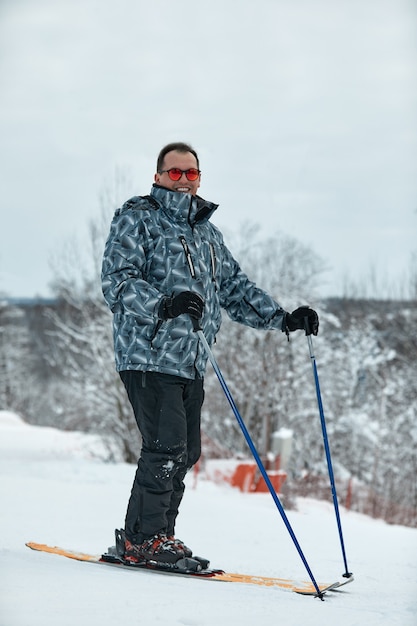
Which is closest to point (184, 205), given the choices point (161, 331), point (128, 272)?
point (128, 272)

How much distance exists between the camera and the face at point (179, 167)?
9.40 feet

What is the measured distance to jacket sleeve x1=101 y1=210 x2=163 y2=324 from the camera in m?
2.50

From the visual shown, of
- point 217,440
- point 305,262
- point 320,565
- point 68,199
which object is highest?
point 305,262

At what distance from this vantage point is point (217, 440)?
15.8m

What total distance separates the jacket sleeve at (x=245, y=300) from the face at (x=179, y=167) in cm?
32

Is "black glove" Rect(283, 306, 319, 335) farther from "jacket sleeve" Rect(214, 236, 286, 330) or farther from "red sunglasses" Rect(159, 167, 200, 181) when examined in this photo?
"red sunglasses" Rect(159, 167, 200, 181)

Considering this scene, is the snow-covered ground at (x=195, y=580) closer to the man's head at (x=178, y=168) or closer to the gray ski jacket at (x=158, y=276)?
the gray ski jacket at (x=158, y=276)

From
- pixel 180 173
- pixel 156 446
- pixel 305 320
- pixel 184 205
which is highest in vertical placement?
pixel 180 173

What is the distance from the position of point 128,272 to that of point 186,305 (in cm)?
32

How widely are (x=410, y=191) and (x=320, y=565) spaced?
1851 mm

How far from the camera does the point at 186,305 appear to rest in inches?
93.7

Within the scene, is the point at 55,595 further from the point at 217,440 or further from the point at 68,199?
the point at 217,440

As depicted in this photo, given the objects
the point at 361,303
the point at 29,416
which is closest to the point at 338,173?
the point at 361,303

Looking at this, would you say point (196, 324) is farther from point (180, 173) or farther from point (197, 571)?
point (197, 571)
